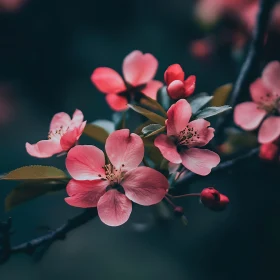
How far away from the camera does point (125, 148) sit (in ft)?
1.95

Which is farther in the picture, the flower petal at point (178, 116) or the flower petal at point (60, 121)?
the flower petal at point (60, 121)

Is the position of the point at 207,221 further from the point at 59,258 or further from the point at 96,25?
the point at 96,25

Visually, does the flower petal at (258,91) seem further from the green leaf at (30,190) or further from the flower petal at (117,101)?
the green leaf at (30,190)

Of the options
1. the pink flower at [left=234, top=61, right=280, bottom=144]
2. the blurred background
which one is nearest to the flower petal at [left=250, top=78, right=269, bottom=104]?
the pink flower at [left=234, top=61, right=280, bottom=144]

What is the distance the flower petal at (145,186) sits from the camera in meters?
0.58

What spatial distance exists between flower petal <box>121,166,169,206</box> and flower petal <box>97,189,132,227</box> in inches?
0.5

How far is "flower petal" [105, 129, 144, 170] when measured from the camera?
587 mm

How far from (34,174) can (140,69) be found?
11.0 inches

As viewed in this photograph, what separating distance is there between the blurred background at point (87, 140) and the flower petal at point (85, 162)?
1236mm

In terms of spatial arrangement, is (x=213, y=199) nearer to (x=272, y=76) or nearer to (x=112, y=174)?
(x=112, y=174)

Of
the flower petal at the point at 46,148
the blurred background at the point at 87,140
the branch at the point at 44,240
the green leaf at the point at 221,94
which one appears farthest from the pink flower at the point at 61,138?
the blurred background at the point at 87,140

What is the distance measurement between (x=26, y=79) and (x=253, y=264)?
1.45m

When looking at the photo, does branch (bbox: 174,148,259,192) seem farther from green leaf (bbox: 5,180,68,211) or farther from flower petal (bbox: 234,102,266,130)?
green leaf (bbox: 5,180,68,211)

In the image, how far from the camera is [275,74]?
2.47 ft
